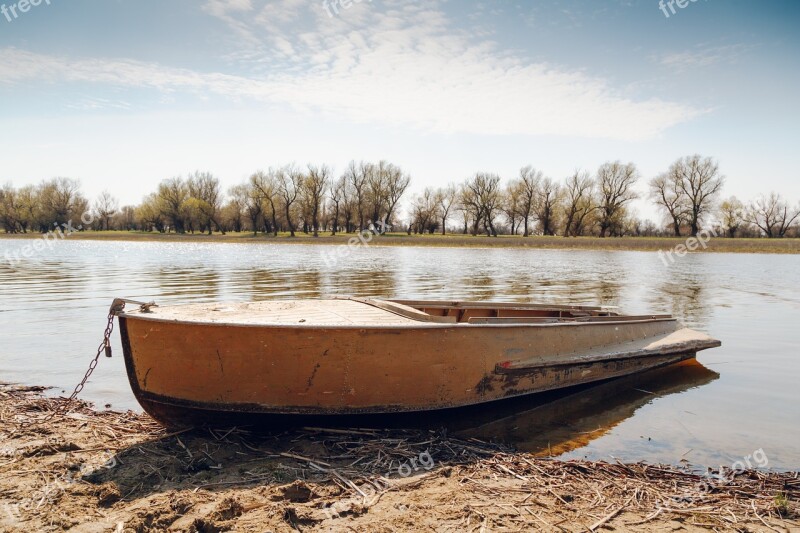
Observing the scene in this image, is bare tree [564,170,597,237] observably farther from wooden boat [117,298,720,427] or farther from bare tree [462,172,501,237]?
wooden boat [117,298,720,427]

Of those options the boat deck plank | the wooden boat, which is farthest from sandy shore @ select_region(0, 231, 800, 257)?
the boat deck plank

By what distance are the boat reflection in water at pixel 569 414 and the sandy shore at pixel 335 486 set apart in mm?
517

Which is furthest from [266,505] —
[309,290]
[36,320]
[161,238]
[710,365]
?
[161,238]

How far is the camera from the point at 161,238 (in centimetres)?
6962

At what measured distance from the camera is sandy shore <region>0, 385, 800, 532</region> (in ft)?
10.6

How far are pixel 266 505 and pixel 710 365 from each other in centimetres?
775

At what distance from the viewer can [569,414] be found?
231 inches

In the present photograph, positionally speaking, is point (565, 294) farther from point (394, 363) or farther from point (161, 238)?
point (161, 238)

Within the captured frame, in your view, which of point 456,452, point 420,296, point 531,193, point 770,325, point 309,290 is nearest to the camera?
point 456,452

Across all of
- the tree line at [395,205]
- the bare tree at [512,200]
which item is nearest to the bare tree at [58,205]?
the tree line at [395,205]

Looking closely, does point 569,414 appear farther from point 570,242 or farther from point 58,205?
point 58,205

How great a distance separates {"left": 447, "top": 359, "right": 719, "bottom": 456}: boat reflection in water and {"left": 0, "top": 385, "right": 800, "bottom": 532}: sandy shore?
1.69ft

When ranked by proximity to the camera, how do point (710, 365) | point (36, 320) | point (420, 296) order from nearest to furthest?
point (710, 365) < point (36, 320) < point (420, 296)

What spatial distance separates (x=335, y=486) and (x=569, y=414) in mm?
3319
